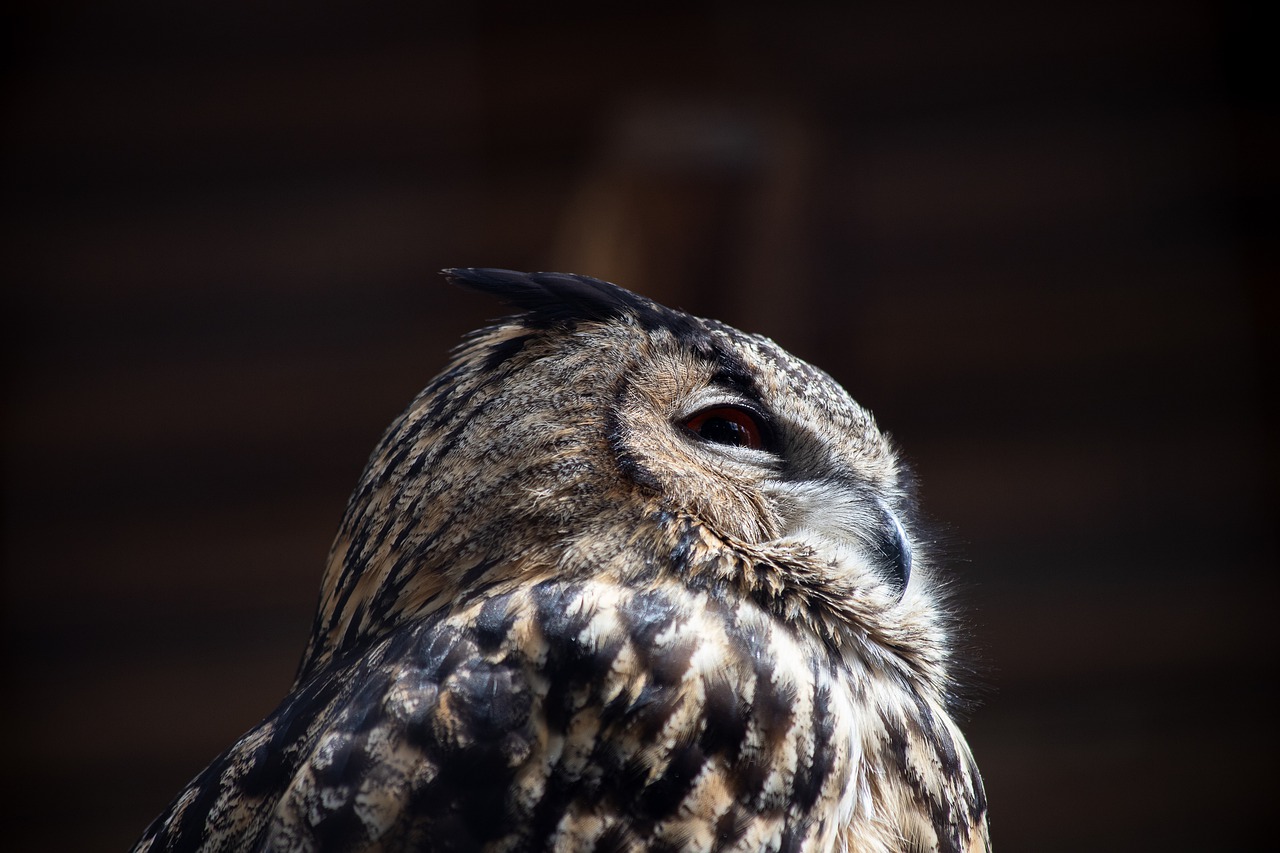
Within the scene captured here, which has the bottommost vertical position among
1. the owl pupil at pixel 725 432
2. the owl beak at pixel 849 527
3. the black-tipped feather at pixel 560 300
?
the owl beak at pixel 849 527

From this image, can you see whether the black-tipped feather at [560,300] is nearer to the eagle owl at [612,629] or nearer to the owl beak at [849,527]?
the eagle owl at [612,629]

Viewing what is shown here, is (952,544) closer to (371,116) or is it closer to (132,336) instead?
(371,116)

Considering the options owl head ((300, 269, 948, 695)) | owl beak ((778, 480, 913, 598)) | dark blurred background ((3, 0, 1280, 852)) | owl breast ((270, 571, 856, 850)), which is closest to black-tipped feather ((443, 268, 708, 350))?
owl head ((300, 269, 948, 695))

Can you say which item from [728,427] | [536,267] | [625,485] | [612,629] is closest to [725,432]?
[728,427]

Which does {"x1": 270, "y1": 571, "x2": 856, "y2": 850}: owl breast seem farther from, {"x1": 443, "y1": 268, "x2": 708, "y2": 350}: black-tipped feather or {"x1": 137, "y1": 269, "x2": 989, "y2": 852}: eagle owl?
{"x1": 443, "y1": 268, "x2": 708, "y2": 350}: black-tipped feather

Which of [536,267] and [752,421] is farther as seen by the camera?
[536,267]

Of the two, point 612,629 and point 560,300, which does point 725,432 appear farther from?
point 612,629

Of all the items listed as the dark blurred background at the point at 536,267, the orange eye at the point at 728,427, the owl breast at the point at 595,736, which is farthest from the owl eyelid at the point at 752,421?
the dark blurred background at the point at 536,267
